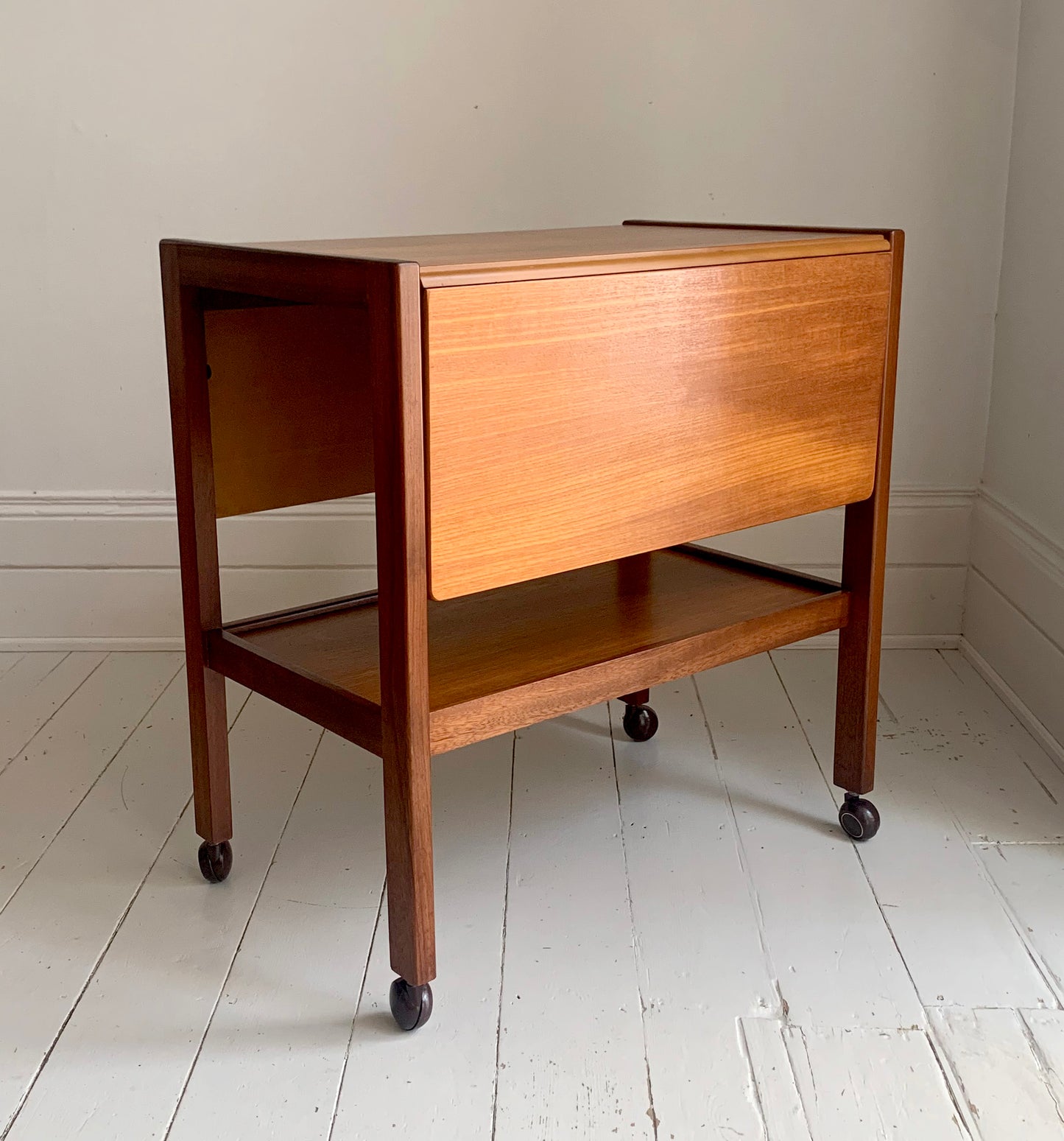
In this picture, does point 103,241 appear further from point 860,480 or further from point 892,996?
point 892,996

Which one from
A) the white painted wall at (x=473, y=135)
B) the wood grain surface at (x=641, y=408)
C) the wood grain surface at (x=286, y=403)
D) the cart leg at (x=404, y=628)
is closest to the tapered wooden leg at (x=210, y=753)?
the wood grain surface at (x=286, y=403)

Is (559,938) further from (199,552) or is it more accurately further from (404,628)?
(199,552)

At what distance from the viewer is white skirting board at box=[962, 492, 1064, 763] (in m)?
1.88

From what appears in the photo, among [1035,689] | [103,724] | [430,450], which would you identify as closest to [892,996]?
[430,450]

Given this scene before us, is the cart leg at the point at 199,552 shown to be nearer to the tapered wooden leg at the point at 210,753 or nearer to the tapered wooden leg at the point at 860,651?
the tapered wooden leg at the point at 210,753

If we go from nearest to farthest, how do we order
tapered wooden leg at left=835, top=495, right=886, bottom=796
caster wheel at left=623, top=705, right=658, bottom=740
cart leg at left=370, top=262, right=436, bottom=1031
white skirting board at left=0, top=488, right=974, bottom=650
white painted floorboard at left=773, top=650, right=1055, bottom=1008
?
cart leg at left=370, top=262, right=436, bottom=1031, white painted floorboard at left=773, top=650, right=1055, bottom=1008, tapered wooden leg at left=835, top=495, right=886, bottom=796, caster wheel at left=623, top=705, right=658, bottom=740, white skirting board at left=0, top=488, right=974, bottom=650

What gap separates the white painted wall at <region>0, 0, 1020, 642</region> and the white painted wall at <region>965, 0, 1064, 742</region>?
0.22 feet

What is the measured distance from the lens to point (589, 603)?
5.07 feet

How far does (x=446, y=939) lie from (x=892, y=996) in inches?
18.3

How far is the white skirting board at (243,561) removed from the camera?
7.41 feet

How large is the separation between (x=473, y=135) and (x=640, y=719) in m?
1.00

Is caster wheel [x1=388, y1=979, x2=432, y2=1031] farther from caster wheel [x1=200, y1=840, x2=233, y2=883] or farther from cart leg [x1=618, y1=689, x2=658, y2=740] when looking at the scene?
cart leg [x1=618, y1=689, x2=658, y2=740]

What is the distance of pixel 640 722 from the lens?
1.88 meters

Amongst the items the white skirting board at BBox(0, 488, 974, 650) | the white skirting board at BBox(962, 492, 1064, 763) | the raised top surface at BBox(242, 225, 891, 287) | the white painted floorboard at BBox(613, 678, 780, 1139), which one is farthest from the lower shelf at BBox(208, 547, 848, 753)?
the white skirting board at BBox(0, 488, 974, 650)
